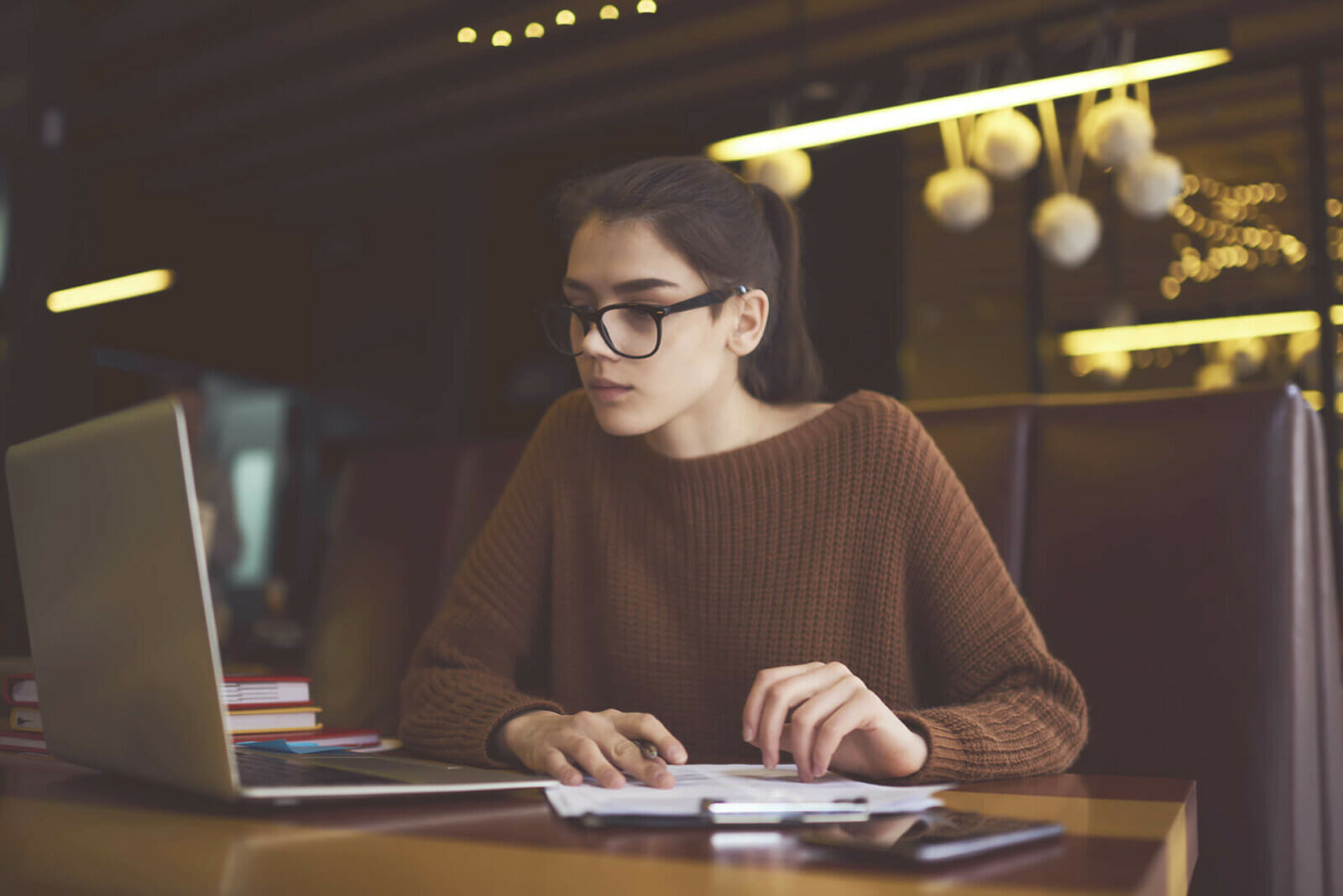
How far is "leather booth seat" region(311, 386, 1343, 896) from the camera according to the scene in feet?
3.89

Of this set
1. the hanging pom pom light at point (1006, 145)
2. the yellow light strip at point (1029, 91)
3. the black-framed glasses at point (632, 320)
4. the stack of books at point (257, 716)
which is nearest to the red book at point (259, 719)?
the stack of books at point (257, 716)

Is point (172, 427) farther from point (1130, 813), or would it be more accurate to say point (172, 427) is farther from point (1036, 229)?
point (1036, 229)

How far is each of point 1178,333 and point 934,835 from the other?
Result: 5.89m

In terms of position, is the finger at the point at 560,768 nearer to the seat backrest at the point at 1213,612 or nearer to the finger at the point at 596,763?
the finger at the point at 596,763

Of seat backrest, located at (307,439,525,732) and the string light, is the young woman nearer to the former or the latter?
seat backrest, located at (307,439,525,732)

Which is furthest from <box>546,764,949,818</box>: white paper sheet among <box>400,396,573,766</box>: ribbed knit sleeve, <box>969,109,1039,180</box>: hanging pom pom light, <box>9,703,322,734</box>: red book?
<box>969,109,1039,180</box>: hanging pom pom light

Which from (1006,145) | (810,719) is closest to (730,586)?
(810,719)

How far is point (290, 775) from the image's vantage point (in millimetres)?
743

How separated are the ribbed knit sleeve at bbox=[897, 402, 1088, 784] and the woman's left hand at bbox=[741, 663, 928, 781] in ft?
0.14

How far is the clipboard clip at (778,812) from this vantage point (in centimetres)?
65

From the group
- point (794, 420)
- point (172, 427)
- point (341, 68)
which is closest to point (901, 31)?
point (341, 68)

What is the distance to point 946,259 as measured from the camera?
6.66 meters

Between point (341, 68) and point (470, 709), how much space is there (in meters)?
4.43

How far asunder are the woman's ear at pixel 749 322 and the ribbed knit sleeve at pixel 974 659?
21cm
